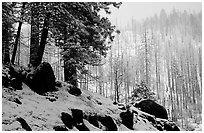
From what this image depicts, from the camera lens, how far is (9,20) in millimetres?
8180

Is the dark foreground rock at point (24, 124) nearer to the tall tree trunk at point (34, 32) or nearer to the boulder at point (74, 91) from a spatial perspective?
the boulder at point (74, 91)

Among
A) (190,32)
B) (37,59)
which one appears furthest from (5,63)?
(190,32)

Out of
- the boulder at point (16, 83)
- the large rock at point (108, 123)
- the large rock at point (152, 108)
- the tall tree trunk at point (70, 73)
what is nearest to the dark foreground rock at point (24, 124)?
the boulder at point (16, 83)

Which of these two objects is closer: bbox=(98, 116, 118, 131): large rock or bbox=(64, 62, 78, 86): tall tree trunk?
bbox=(98, 116, 118, 131): large rock

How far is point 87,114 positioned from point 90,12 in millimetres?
5108

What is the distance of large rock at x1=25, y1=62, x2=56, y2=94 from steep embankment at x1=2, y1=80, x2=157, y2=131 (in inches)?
11.1

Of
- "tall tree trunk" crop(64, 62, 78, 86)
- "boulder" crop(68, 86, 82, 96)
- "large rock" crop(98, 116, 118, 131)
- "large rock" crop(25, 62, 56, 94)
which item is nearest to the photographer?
"large rock" crop(25, 62, 56, 94)

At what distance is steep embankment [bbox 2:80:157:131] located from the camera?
6.39 metres

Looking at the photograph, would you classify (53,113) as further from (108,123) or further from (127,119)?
(127,119)

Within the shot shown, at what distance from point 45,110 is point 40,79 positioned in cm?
205

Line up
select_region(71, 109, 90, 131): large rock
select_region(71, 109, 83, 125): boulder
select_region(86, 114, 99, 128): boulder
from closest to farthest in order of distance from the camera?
select_region(71, 109, 90, 131): large rock, select_region(71, 109, 83, 125): boulder, select_region(86, 114, 99, 128): boulder

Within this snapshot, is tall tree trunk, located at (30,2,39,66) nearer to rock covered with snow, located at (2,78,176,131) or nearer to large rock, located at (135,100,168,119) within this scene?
rock covered with snow, located at (2,78,176,131)

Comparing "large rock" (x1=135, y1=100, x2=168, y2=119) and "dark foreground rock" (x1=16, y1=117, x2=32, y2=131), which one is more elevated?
"dark foreground rock" (x1=16, y1=117, x2=32, y2=131)

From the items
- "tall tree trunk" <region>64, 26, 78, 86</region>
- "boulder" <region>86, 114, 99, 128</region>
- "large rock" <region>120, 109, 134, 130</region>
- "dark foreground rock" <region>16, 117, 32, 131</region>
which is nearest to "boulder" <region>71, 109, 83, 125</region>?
"boulder" <region>86, 114, 99, 128</region>
